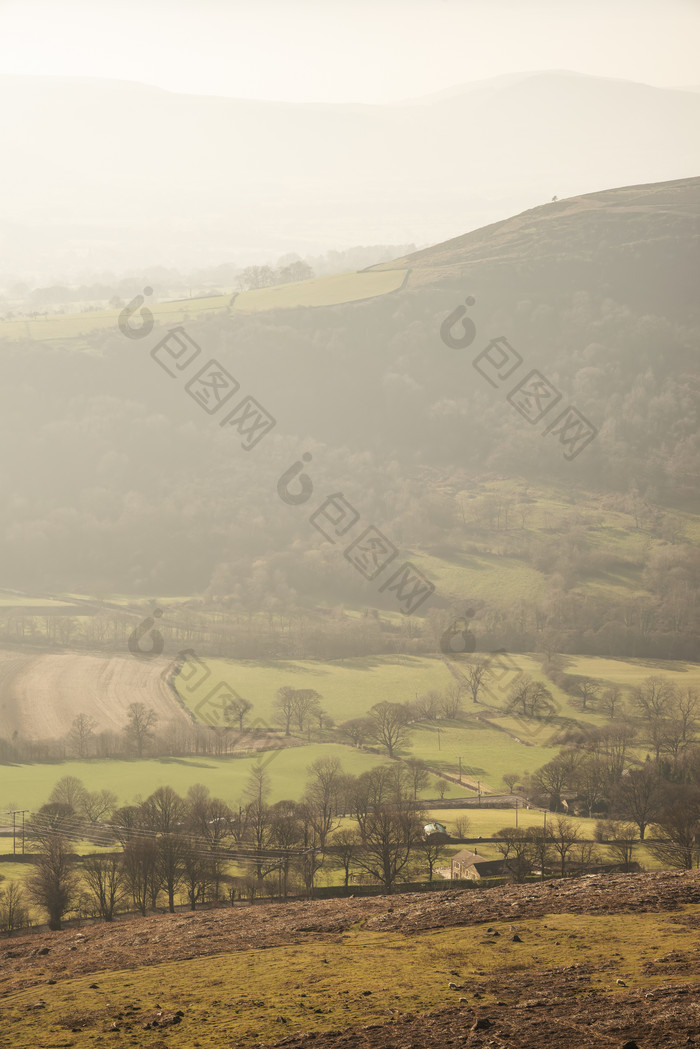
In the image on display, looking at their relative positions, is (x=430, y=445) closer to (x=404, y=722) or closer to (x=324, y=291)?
(x=324, y=291)

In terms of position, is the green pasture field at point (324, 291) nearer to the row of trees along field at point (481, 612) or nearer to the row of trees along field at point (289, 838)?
the row of trees along field at point (481, 612)

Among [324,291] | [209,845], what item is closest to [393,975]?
[209,845]

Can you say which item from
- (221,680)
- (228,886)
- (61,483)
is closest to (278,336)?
(61,483)

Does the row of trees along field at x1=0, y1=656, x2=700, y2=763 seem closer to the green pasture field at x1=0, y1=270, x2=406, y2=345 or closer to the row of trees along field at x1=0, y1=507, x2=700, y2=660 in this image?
the row of trees along field at x1=0, y1=507, x2=700, y2=660

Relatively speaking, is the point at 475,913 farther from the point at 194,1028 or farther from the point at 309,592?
the point at 309,592

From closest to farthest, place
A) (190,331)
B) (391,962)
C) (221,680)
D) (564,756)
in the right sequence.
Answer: (391,962), (564,756), (221,680), (190,331)

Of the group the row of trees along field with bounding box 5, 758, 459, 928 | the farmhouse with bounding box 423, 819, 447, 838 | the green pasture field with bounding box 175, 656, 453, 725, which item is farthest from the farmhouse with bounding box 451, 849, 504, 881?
the green pasture field with bounding box 175, 656, 453, 725
